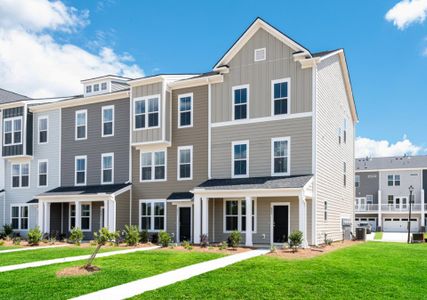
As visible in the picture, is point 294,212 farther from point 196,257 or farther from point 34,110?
point 34,110

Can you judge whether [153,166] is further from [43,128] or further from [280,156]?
[43,128]

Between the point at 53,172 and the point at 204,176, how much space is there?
38.6 ft

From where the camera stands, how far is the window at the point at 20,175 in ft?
107

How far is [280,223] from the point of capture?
22688 mm

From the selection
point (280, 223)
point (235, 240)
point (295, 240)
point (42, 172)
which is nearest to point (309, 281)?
point (295, 240)

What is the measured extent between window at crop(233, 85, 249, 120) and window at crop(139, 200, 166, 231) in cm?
666

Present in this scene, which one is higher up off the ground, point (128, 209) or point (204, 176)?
point (204, 176)

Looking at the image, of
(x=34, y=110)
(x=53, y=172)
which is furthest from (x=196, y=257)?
(x=34, y=110)

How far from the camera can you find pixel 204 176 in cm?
2528

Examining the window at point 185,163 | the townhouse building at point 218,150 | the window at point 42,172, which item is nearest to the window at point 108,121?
the townhouse building at point 218,150

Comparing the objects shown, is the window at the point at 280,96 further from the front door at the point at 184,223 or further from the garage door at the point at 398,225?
the garage door at the point at 398,225

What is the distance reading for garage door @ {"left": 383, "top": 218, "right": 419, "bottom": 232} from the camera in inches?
2066

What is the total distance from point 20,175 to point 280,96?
775 inches

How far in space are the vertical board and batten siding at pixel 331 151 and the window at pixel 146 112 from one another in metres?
8.99
